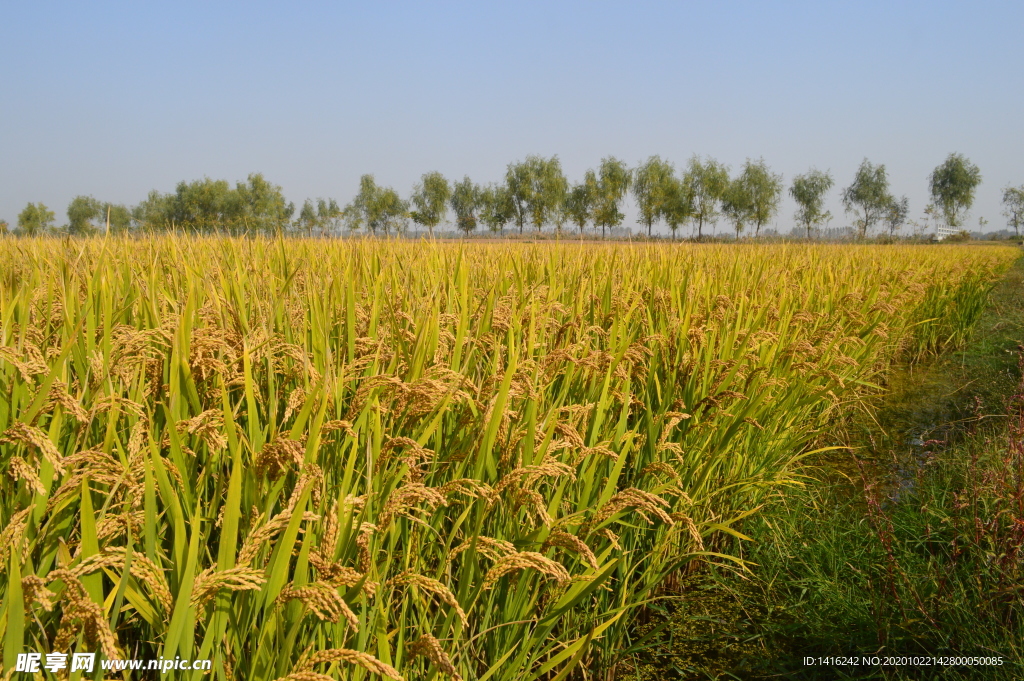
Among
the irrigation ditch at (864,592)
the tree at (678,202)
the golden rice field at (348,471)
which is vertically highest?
the tree at (678,202)

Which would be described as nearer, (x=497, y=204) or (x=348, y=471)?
(x=348, y=471)

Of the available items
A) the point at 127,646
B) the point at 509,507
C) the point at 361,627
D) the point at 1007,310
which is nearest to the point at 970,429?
the point at 509,507

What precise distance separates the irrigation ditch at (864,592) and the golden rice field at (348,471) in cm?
17

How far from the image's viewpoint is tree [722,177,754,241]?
60.1 metres

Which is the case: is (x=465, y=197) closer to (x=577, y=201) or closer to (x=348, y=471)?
(x=577, y=201)

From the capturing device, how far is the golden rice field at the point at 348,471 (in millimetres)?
965

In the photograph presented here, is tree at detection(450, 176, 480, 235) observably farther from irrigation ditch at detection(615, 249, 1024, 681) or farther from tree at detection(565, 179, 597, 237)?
irrigation ditch at detection(615, 249, 1024, 681)

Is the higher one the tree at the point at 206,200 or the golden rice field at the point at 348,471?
the tree at the point at 206,200

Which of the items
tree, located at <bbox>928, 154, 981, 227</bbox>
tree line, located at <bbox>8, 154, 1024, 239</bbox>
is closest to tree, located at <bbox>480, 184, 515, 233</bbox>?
tree line, located at <bbox>8, 154, 1024, 239</bbox>

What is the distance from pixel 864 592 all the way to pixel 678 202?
2400 inches

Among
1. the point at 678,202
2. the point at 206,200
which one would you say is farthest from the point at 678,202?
the point at 206,200

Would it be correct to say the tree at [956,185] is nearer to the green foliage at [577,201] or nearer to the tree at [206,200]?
the green foliage at [577,201]

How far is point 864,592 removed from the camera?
2.15 m

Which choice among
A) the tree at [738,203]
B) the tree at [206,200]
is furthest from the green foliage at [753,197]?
the tree at [206,200]
